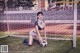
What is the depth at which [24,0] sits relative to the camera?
4652 millimetres

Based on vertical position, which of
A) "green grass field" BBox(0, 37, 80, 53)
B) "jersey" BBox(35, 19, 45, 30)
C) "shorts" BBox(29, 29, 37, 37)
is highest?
"jersey" BBox(35, 19, 45, 30)

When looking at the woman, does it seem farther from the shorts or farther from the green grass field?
the green grass field

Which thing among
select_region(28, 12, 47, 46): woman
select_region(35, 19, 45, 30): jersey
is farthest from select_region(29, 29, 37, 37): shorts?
select_region(35, 19, 45, 30): jersey

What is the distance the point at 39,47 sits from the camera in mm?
4707

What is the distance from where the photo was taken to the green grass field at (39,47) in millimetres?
4648

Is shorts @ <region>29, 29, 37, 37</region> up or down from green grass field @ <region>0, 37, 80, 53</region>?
up

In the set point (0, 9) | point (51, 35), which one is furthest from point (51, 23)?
point (0, 9)

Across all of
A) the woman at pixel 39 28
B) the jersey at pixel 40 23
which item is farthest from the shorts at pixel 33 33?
the jersey at pixel 40 23

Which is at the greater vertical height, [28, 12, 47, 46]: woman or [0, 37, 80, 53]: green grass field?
[28, 12, 47, 46]: woman

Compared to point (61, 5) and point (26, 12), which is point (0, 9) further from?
point (61, 5)

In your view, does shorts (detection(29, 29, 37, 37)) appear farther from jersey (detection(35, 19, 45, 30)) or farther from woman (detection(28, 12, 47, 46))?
jersey (detection(35, 19, 45, 30))

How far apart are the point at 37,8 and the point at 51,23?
12.5 inches

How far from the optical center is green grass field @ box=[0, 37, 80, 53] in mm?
4648

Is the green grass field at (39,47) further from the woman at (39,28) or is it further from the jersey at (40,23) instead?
the jersey at (40,23)
